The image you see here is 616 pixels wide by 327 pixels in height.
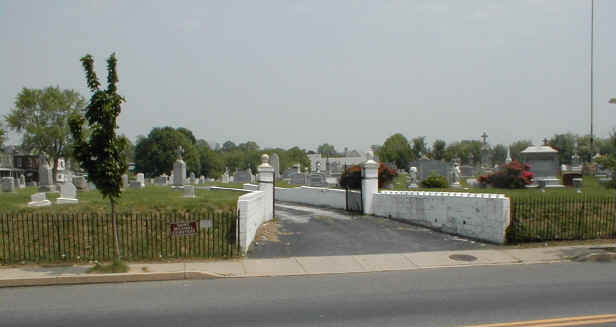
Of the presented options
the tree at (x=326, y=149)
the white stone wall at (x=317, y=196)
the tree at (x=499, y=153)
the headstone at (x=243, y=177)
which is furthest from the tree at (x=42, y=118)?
the tree at (x=326, y=149)

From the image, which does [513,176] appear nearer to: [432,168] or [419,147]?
[432,168]

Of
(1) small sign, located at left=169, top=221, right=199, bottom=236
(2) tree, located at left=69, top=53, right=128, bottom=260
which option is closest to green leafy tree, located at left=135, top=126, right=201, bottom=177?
(1) small sign, located at left=169, top=221, right=199, bottom=236

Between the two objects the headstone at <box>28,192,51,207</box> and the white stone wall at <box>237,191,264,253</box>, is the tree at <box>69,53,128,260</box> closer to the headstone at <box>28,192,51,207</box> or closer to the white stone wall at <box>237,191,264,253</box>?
the white stone wall at <box>237,191,264,253</box>

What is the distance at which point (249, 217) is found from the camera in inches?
460

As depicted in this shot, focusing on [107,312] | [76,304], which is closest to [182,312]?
[107,312]

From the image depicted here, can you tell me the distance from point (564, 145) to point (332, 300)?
2979 inches

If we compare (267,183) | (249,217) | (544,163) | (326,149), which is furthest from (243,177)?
(326,149)

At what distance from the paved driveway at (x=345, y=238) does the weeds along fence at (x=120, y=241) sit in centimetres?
105

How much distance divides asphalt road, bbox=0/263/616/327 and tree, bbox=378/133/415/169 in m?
59.9

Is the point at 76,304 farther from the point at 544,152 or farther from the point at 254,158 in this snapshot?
the point at 254,158

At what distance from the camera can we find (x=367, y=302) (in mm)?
7219

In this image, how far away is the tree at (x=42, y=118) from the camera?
51.8 metres

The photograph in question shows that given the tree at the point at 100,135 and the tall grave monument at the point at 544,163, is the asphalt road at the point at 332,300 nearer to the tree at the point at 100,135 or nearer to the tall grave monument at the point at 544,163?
the tree at the point at 100,135

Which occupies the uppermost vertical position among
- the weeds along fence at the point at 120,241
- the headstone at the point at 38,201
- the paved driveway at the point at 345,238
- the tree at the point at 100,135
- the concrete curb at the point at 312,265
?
the tree at the point at 100,135
